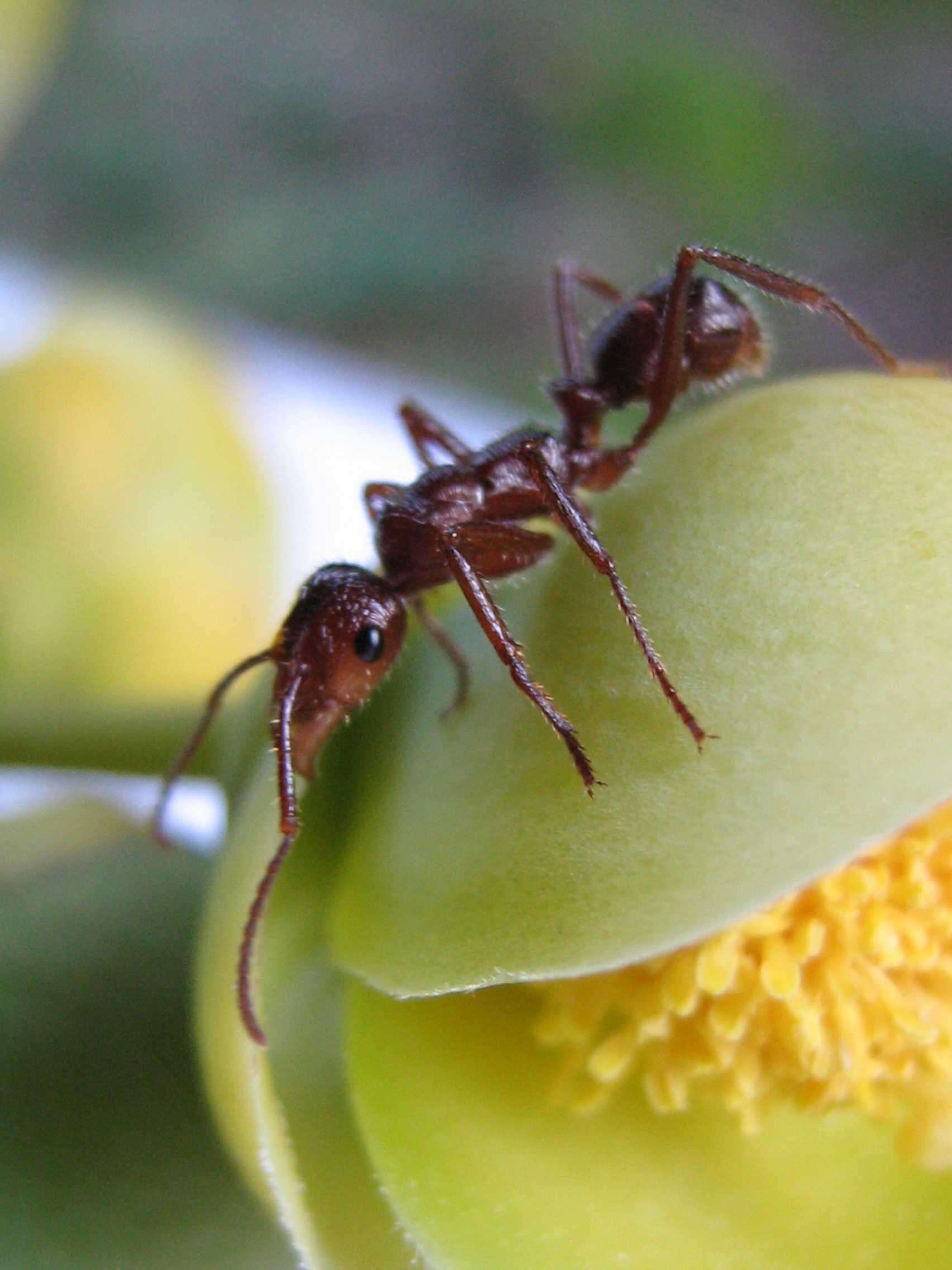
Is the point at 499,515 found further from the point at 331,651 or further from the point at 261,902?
the point at 261,902

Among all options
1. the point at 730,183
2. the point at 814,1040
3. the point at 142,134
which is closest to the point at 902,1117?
the point at 814,1040

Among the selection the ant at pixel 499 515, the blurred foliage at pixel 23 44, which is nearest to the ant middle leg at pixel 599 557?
the ant at pixel 499 515

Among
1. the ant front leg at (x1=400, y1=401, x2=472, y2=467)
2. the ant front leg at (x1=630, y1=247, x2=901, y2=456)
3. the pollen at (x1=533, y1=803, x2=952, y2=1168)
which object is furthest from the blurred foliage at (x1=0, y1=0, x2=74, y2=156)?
the pollen at (x1=533, y1=803, x2=952, y2=1168)

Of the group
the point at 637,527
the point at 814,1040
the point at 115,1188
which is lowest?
the point at 115,1188

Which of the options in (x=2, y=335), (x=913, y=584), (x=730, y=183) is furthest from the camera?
(x=730, y=183)

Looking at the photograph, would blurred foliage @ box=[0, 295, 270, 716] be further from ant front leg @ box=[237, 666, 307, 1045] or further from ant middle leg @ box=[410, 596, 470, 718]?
ant front leg @ box=[237, 666, 307, 1045]

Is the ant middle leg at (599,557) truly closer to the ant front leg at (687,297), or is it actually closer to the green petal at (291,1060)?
the ant front leg at (687,297)

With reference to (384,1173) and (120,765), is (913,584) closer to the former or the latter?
(384,1173)

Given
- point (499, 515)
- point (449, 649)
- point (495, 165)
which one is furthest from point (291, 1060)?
point (495, 165)
